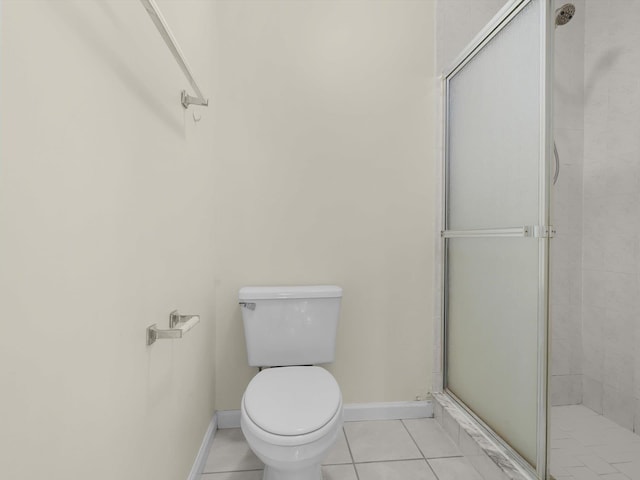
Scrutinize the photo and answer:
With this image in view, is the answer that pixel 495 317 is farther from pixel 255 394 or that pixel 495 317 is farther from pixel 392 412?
pixel 255 394

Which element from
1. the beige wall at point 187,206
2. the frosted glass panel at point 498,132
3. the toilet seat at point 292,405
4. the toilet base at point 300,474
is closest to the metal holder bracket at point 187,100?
the beige wall at point 187,206

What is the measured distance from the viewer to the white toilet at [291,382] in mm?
1043

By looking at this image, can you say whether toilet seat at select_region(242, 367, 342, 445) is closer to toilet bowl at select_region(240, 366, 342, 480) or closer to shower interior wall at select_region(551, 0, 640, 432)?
toilet bowl at select_region(240, 366, 342, 480)

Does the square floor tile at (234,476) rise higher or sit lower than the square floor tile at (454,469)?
higher

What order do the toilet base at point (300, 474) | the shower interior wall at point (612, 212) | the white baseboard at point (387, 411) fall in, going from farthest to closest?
the white baseboard at point (387, 411), the shower interior wall at point (612, 212), the toilet base at point (300, 474)

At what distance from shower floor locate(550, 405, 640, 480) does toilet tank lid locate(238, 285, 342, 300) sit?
116 centimetres

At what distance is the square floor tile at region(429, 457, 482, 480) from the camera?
1408 mm

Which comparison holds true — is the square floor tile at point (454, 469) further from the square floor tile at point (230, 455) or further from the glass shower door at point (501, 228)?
the square floor tile at point (230, 455)

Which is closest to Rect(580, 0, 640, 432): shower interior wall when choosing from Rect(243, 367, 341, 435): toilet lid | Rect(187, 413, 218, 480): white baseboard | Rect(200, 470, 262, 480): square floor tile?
Rect(243, 367, 341, 435): toilet lid

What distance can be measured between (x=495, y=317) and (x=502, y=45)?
1.10 meters

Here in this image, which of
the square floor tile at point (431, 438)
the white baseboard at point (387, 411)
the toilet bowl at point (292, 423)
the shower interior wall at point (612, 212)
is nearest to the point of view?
the toilet bowl at point (292, 423)

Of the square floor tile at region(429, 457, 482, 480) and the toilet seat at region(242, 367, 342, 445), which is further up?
the toilet seat at region(242, 367, 342, 445)

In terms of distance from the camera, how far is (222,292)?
5.83 ft

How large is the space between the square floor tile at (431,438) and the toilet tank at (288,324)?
591mm
